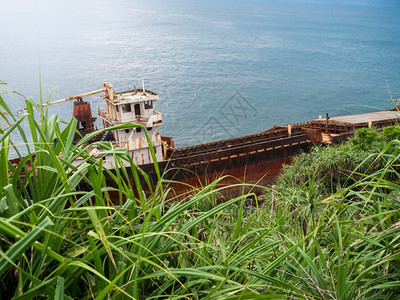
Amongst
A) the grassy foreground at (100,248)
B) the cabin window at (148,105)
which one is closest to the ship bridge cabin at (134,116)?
the cabin window at (148,105)

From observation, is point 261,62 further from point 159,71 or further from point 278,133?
point 278,133

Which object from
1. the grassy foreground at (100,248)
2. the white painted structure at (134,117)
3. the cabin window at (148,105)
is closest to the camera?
the grassy foreground at (100,248)

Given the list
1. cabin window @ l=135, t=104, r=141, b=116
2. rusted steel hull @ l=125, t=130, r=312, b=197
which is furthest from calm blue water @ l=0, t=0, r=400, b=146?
cabin window @ l=135, t=104, r=141, b=116

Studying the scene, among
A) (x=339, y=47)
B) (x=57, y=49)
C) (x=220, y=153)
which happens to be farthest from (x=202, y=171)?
(x=339, y=47)

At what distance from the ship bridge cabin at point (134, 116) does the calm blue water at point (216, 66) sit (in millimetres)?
8840

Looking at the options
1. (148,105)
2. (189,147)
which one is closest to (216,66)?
(189,147)

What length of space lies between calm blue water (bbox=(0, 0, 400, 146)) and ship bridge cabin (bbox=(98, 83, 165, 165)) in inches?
348

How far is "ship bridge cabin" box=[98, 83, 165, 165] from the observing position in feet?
54.6

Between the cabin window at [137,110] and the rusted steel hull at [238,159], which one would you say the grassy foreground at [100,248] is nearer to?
the cabin window at [137,110]

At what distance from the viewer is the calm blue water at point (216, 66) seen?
35438mm

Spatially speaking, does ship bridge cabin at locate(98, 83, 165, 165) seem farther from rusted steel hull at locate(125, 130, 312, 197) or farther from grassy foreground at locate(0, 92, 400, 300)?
grassy foreground at locate(0, 92, 400, 300)

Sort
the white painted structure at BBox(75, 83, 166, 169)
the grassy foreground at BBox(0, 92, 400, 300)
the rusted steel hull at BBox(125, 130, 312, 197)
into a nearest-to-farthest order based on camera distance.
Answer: the grassy foreground at BBox(0, 92, 400, 300)
the white painted structure at BBox(75, 83, 166, 169)
the rusted steel hull at BBox(125, 130, 312, 197)

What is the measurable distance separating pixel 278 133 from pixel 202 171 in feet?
16.6

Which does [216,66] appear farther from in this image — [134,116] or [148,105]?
[134,116]
